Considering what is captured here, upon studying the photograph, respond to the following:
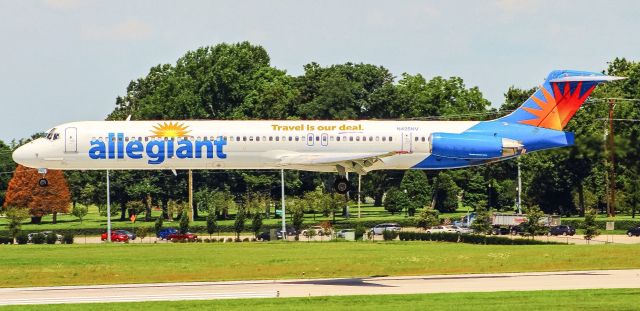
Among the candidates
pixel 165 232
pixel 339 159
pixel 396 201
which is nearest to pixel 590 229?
pixel 339 159

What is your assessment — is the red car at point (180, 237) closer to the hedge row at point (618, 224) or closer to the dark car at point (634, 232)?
the hedge row at point (618, 224)

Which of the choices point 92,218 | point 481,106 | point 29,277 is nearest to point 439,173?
point 481,106

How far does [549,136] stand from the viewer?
3029 inches

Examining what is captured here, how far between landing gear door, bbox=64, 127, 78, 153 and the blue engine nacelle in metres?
21.8

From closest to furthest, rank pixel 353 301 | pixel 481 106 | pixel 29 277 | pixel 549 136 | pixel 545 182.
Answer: pixel 353 301 → pixel 29 277 → pixel 549 136 → pixel 545 182 → pixel 481 106

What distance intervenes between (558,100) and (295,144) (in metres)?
17.3

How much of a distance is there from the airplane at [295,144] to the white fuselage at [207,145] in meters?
0.06

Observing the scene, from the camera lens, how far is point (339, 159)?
74938mm

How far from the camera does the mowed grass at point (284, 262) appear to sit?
235ft

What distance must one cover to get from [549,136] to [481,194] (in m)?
79.4

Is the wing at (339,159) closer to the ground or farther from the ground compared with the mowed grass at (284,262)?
farther from the ground

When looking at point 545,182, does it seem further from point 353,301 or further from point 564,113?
point 353,301

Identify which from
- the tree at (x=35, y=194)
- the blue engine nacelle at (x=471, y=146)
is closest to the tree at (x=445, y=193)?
the tree at (x=35, y=194)

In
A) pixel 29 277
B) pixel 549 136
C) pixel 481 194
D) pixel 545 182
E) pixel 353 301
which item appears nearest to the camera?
pixel 353 301
